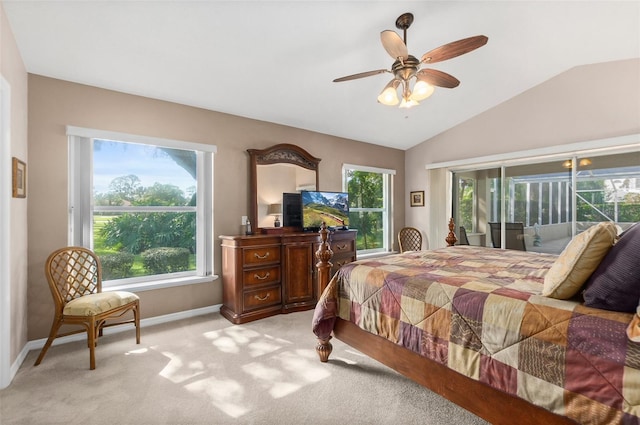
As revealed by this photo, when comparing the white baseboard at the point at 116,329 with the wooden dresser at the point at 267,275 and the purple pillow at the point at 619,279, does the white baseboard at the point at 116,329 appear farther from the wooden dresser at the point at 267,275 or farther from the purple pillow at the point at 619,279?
the purple pillow at the point at 619,279

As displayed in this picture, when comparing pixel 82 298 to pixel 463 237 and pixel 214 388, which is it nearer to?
pixel 214 388

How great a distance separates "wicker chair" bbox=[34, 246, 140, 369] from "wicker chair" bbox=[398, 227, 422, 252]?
4.38 metres

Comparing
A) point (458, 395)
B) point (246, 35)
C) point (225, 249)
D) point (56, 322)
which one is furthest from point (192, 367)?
point (246, 35)

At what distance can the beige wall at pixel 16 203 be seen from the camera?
215cm

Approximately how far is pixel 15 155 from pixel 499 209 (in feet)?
19.5

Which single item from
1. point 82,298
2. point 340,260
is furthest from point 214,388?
point 340,260

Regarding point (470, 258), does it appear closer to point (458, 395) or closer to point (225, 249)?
point (458, 395)

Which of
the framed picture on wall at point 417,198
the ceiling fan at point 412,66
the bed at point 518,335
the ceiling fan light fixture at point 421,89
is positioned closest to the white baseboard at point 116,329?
the bed at point 518,335

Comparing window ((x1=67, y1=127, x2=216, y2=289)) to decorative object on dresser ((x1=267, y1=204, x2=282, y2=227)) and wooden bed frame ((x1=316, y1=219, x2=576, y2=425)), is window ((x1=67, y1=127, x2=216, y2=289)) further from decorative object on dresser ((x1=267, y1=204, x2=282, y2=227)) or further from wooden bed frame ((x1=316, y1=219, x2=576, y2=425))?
wooden bed frame ((x1=316, y1=219, x2=576, y2=425))

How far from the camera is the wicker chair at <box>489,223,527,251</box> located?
15.4ft

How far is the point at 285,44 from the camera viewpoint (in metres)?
2.79

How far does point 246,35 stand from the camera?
2.63 metres

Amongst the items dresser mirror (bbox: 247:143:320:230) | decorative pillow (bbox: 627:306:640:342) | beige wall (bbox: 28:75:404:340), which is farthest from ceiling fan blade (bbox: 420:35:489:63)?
beige wall (bbox: 28:75:404:340)

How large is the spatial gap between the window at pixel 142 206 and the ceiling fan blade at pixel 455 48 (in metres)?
2.61
